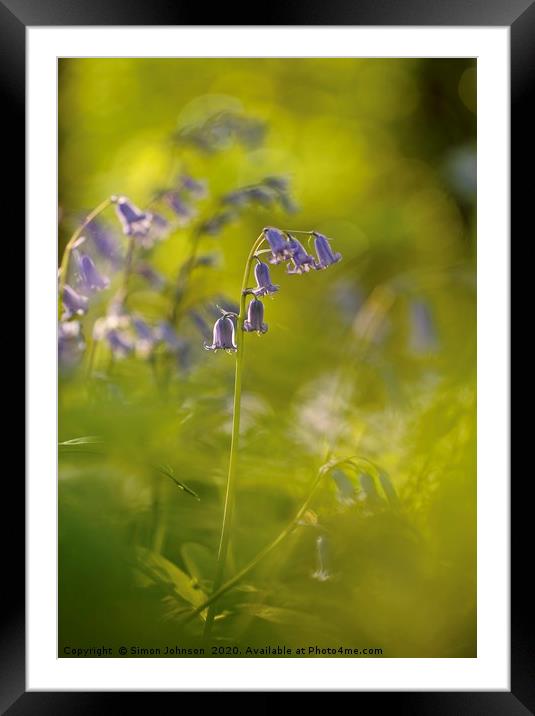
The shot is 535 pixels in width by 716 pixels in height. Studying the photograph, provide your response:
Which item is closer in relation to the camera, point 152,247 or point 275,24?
point 275,24

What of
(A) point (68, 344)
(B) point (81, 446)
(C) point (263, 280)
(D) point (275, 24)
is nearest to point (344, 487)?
(C) point (263, 280)

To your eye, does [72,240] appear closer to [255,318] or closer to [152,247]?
[152,247]

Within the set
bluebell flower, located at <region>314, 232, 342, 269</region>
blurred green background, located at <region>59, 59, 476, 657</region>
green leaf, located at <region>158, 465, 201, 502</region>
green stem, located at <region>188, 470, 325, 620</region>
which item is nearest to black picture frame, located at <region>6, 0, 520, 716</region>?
blurred green background, located at <region>59, 59, 476, 657</region>

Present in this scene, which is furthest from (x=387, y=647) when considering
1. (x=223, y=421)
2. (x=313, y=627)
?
(x=223, y=421)

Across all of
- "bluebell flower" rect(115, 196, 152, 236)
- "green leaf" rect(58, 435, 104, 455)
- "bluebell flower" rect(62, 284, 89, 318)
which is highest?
"bluebell flower" rect(115, 196, 152, 236)

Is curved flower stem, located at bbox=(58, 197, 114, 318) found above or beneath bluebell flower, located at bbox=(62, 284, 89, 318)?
above

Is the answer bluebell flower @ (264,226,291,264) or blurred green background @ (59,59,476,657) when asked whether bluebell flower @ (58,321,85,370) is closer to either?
blurred green background @ (59,59,476,657)
